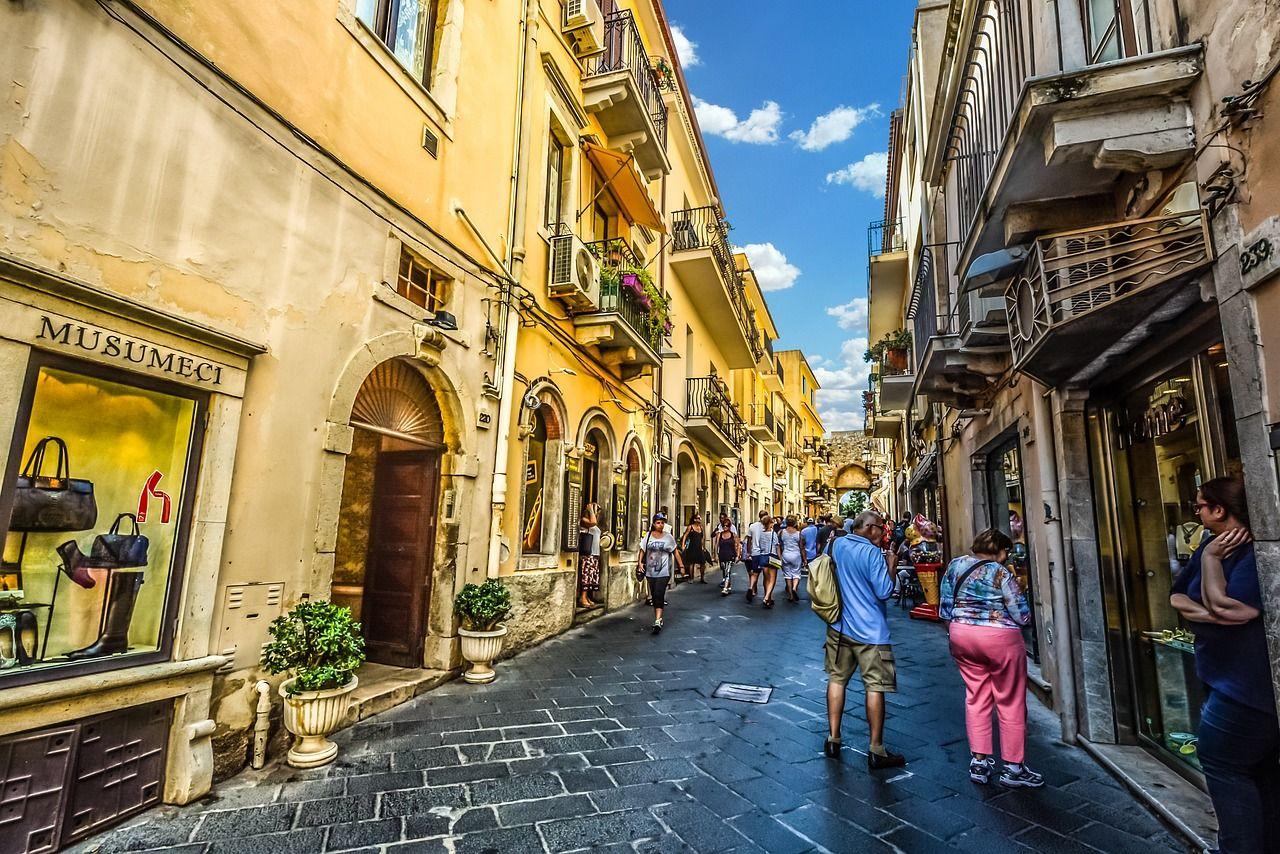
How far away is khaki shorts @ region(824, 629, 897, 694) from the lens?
4203 mm

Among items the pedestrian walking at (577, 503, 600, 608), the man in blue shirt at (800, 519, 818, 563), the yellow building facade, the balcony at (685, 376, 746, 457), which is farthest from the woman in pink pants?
the balcony at (685, 376, 746, 457)

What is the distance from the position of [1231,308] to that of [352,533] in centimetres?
790

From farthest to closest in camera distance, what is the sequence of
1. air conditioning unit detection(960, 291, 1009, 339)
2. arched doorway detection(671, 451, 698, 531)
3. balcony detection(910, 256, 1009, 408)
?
arched doorway detection(671, 451, 698, 531) → balcony detection(910, 256, 1009, 408) → air conditioning unit detection(960, 291, 1009, 339)

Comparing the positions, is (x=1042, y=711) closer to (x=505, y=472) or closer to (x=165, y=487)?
(x=505, y=472)

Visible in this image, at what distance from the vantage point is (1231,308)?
2.91 m

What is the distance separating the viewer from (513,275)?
7.59 metres

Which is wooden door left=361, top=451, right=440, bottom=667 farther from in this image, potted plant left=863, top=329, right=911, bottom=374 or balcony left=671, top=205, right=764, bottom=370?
balcony left=671, top=205, right=764, bottom=370

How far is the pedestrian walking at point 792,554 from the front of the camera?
12.1m

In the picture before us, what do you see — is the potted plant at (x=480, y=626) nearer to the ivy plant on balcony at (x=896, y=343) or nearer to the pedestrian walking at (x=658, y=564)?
the pedestrian walking at (x=658, y=564)

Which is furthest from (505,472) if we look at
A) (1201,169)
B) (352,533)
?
(1201,169)

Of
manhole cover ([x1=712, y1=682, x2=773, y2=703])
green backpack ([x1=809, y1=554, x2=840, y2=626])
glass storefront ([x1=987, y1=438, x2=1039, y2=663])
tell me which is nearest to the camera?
green backpack ([x1=809, y1=554, x2=840, y2=626])

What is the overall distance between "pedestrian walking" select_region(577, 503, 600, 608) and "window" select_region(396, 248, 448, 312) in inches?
167

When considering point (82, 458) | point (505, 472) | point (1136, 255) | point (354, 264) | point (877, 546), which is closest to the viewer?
point (82, 458)

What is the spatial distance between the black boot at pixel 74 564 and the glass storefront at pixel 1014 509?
23.8 feet
